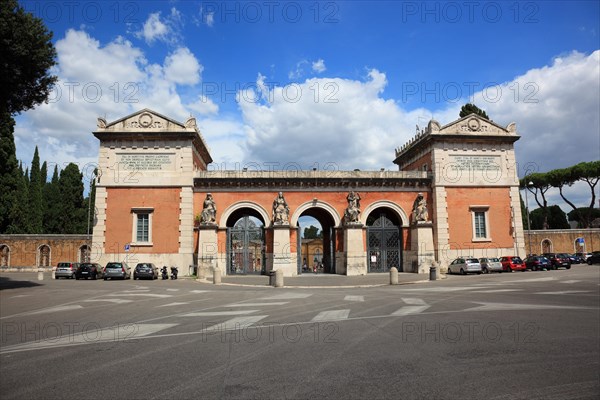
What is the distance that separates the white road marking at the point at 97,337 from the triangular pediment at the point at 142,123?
2458cm

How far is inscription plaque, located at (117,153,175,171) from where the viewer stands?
32.1 m

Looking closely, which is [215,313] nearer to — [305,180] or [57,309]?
[57,309]

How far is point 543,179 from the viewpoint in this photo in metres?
59.8

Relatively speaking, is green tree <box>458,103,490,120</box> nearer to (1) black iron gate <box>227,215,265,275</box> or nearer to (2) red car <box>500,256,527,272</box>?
(2) red car <box>500,256,527,272</box>

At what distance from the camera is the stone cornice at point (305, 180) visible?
3238 centimetres

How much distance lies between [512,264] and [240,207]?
2032 centimetres

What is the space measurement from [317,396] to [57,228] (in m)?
55.0

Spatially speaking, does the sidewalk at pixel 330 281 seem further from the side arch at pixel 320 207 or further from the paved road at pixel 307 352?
the paved road at pixel 307 352

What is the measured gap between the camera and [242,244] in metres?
32.4

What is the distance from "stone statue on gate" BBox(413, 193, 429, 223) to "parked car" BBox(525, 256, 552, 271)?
350 inches

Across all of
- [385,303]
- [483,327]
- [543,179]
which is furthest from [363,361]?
[543,179]

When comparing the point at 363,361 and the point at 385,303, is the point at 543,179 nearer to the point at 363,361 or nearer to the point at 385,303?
the point at 385,303

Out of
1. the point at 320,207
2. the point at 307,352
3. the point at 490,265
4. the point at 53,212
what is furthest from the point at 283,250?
the point at 53,212

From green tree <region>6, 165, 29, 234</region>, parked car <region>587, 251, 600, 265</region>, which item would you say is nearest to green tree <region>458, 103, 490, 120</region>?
parked car <region>587, 251, 600, 265</region>
